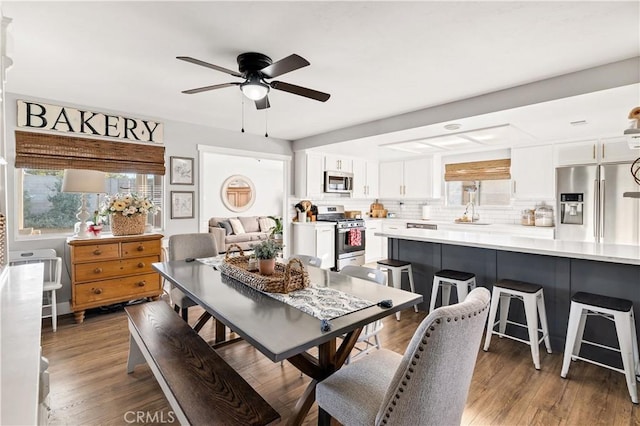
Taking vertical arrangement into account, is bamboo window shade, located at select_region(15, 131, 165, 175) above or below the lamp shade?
above

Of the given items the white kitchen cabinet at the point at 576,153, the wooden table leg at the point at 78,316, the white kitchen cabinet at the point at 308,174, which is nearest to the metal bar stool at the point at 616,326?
the white kitchen cabinet at the point at 576,153

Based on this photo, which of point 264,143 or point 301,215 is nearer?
point 264,143

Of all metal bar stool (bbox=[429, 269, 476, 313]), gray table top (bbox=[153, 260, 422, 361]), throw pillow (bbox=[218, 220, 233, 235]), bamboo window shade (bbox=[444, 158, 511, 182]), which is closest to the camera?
gray table top (bbox=[153, 260, 422, 361])

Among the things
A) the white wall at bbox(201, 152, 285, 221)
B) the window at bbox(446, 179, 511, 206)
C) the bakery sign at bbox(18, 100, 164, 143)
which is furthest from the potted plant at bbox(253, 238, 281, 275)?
the white wall at bbox(201, 152, 285, 221)

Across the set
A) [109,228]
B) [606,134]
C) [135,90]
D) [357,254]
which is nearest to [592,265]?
[606,134]

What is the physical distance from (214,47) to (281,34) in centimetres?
52

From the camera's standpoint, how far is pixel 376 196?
6742 millimetres

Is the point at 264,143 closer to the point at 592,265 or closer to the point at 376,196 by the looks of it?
the point at 376,196

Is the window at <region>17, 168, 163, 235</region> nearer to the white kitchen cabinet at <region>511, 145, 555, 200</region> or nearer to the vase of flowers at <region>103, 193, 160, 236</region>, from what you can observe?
the vase of flowers at <region>103, 193, 160, 236</region>

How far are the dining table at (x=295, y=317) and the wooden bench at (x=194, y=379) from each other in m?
0.24

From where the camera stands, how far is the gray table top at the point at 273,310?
49.6 inches

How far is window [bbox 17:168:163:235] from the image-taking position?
342 cm

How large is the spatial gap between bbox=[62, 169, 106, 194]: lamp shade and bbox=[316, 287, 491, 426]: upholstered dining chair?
3.44 metres

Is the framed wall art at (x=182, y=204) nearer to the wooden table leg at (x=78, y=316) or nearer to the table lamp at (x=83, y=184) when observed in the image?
the table lamp at (x=83, y=184)
